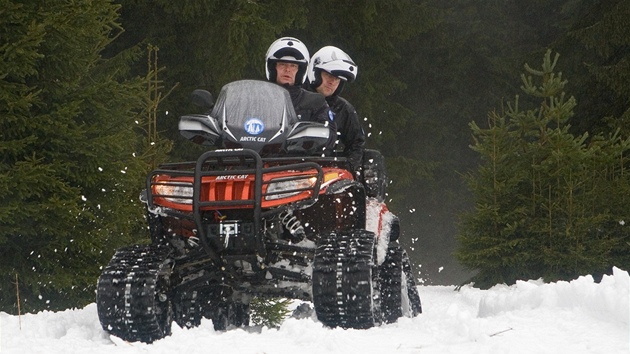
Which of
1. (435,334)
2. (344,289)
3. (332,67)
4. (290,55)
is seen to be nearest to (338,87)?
(332,67)

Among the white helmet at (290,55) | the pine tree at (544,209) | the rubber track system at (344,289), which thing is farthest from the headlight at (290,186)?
the pine tree at (544,209)

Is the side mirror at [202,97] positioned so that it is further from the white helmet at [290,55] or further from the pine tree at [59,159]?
the pine tree at [59,159]

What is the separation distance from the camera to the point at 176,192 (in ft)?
24.2

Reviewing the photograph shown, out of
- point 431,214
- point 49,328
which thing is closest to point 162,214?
point 49,328

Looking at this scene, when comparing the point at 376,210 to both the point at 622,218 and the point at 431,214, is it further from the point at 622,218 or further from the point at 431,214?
the point at 431,214

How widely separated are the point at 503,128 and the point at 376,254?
6.68 metres

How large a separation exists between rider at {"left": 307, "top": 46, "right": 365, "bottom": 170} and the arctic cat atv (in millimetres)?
1752

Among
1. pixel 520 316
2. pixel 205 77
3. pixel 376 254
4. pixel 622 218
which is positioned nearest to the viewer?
pixel 520 316

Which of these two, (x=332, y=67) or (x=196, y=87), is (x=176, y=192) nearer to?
(x=332, y=67)

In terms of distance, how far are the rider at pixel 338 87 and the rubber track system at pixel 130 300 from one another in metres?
3.37

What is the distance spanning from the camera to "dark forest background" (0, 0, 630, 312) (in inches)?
413

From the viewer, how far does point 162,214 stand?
24.3 feet

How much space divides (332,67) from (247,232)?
378 centimetres

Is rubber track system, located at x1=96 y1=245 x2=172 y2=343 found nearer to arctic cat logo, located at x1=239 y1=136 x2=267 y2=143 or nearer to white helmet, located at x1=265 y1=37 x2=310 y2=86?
arctic cat logo, located at x1=239 y1=136 x2=267 y2=143
